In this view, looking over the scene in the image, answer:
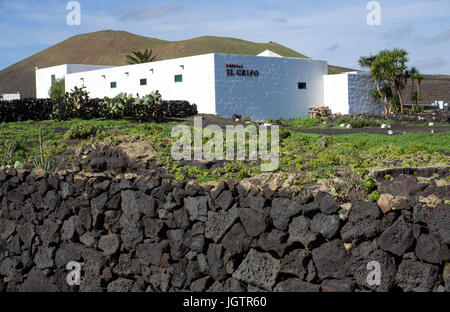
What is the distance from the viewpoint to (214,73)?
82.1ft

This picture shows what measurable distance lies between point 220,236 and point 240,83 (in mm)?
19985

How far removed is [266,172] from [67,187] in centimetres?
332

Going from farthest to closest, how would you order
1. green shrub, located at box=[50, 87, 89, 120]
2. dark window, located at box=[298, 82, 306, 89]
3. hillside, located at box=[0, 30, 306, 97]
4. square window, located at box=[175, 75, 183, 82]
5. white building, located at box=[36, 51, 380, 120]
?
hillside, located at box=[0, 30, 306, 97] < dark window, located at box=[298, 82, 306, 89] < square window, located at box=[175, 75, 183, 82] < white building, located at box=[36, 51, 380, 120] < green shrub, located at box=[50, 87, 89, 120]

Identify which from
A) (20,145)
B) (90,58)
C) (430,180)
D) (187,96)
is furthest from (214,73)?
(90,58)

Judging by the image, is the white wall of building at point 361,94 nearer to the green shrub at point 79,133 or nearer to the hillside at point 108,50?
the green shrub at point 79,133

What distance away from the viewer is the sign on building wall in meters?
25.5

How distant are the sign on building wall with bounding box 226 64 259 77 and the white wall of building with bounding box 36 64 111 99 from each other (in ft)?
63.0

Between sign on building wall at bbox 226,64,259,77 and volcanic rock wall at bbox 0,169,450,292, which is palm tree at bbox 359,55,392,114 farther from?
volcanic rock wall at bbox 0,169,450,292

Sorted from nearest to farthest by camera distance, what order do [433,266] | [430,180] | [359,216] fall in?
[433,266] → [359,216] → [430,180]

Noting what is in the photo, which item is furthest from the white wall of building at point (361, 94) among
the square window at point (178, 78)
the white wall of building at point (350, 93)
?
the square window at point (178, 78)

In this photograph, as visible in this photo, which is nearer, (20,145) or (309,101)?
(20,145)

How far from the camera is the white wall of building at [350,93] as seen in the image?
2817cm

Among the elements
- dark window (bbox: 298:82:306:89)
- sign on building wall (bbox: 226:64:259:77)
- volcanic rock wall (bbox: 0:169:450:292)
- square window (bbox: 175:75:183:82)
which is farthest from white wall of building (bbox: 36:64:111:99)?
volcanic rock wall (bbox: 0:169:450:292)

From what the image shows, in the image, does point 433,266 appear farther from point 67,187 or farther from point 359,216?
point 67,187
